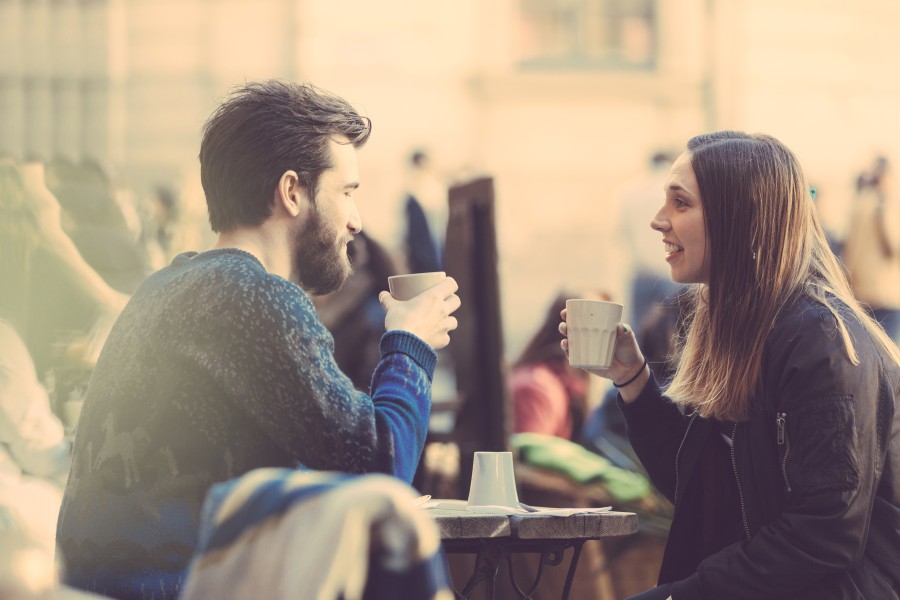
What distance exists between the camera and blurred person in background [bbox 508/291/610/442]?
6230mm

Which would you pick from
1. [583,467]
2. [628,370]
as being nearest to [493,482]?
[628,370]

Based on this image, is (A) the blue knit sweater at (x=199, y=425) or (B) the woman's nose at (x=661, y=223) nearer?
(A) the blue knit sweater at (x=199, y=425)

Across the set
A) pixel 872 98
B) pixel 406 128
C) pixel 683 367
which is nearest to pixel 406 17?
pixel 406 128

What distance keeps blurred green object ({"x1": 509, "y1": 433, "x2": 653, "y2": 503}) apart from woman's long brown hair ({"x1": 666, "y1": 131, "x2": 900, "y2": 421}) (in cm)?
278

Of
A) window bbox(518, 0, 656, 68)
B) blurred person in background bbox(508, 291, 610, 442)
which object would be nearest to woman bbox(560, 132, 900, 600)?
blurred person in background bbox(508, 291, 610, 442)

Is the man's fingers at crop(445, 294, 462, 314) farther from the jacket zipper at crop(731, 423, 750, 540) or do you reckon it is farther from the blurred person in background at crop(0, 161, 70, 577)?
the blurred person in background at crop(0, 161, 70, 577)

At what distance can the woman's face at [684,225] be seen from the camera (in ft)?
9.23

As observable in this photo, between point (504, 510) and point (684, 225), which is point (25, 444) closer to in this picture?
point (504, 510)

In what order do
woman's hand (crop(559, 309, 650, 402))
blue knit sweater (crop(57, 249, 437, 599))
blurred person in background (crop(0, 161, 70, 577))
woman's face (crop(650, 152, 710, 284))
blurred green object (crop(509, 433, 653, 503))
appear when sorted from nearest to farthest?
blue knit sweater (crop(57, 249, 437, 599))
woman's face (crop(650, 152, 710, 284))
woman's hand (crop(559, 309, 650, 402))
blurred person in background (crop(0, 161, 70, 577))
blurred green object (crop(509, 433, 653, 503))

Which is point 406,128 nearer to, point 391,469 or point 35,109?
point 35,109

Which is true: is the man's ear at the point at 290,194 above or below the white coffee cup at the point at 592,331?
above

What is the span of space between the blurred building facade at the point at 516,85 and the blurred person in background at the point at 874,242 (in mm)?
3619

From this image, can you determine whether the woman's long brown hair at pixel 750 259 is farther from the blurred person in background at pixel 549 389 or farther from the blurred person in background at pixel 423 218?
the blurred person in background at pixel 423 218

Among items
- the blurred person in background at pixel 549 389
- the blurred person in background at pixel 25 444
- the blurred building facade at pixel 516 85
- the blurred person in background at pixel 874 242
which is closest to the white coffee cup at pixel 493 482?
the blurred person in background at pixel 25 444
